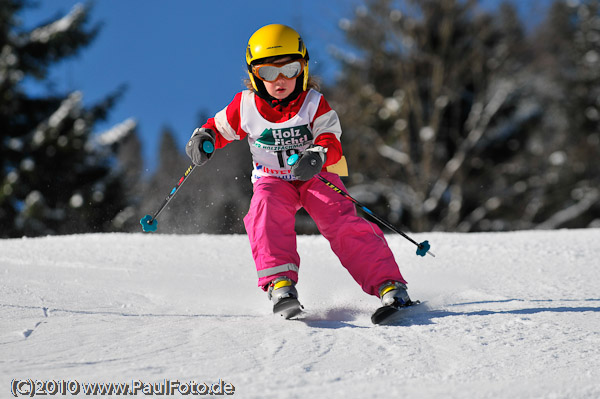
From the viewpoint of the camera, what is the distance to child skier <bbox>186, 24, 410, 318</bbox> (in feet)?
8.66

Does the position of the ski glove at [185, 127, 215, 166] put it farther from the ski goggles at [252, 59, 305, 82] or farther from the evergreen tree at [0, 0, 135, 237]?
the evergreen tree at [0, 0, 135, 237]

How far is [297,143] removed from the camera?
9.45 ft

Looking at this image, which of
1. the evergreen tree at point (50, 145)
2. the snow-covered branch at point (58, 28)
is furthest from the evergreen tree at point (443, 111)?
the snow-covered branch at point (58, 28)

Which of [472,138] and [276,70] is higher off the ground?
[472,138]

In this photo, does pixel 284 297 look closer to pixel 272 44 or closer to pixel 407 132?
pixel 272 44

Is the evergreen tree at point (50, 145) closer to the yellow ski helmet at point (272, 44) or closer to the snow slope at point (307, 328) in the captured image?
the snow slope at point (307, 328)

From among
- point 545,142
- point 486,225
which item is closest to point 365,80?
point 486,225

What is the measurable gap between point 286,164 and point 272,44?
1.93 feet

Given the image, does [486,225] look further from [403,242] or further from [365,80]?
[403,242]

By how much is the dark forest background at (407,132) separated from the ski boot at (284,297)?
37.5 ft

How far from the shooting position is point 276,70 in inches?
110

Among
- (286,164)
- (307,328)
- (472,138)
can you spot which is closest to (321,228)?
(286,164)

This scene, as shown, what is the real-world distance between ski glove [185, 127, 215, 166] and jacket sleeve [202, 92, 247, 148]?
0.09m

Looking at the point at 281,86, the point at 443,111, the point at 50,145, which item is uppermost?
the point at 443,111
